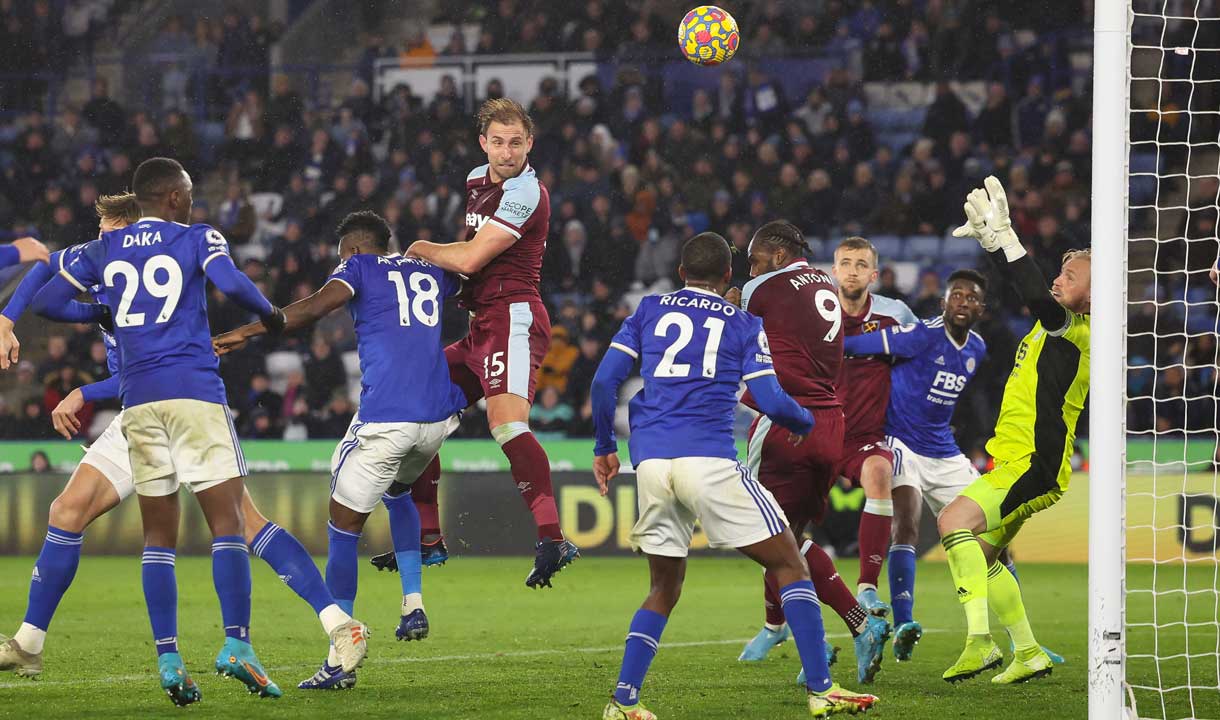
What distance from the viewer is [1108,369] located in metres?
5.10

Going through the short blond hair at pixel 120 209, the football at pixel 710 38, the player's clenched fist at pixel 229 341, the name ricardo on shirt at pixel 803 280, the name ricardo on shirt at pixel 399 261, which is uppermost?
the football at pixel 710 38

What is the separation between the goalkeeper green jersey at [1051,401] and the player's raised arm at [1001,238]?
50 cm

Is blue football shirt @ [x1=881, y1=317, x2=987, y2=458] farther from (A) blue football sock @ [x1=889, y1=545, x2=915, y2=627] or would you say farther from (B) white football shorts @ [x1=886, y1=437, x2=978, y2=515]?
(A) blue football sock @ [x1=889, y1=545, x2=915, y2=627]

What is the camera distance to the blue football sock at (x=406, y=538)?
24.1 feet

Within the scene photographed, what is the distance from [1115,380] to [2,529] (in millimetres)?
11373

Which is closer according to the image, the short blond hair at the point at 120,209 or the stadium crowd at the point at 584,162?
the short blond hair at the point at 120,209

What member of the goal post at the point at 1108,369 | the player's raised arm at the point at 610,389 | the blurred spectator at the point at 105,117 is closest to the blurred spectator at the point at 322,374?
the blurred spectator at the point at 105,117

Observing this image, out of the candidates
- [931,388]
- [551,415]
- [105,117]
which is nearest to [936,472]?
[931,388]

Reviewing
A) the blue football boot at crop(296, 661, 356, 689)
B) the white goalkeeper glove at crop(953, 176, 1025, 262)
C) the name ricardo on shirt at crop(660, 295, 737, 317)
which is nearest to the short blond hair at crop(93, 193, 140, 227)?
the blue football boot at crop(296, 661, 356, 689)

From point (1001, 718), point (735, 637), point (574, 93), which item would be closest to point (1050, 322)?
point (1001, 718)

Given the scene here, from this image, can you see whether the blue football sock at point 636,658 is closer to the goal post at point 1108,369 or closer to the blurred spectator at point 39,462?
the goal post at point 1108,369

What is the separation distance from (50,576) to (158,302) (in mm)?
1430

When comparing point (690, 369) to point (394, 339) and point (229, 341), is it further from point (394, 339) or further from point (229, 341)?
point (229, 341)

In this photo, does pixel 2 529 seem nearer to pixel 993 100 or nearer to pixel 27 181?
pixel 27 181
